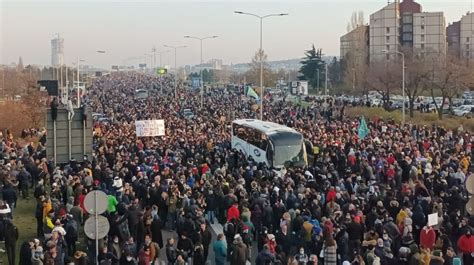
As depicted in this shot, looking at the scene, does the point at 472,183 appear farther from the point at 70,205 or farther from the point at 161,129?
the point at 161,129

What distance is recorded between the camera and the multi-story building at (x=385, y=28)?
111m

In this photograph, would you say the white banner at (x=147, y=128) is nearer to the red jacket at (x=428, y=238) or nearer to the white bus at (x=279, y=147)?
the white bus at (x=279, y=147)

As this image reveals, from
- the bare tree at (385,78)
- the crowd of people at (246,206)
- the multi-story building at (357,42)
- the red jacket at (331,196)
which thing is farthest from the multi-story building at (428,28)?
the red jacket at (331,196)

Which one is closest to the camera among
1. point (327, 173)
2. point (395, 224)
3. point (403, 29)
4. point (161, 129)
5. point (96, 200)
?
point (96, 200)

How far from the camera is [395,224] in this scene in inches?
605

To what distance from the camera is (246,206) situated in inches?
669

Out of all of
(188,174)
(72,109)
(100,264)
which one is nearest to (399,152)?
(188,174)

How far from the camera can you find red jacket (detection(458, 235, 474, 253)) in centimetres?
1427

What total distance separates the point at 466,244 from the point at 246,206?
16.6 ft

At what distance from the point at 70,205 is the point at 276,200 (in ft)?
16.3

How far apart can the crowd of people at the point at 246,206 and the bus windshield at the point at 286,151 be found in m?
0.86

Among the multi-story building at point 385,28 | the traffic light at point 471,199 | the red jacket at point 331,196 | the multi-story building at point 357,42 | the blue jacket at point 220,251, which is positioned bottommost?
the blue jacket at point 220,251

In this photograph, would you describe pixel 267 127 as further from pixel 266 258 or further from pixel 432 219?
pixel 266 258

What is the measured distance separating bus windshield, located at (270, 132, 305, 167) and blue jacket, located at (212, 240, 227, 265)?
14004 mm
